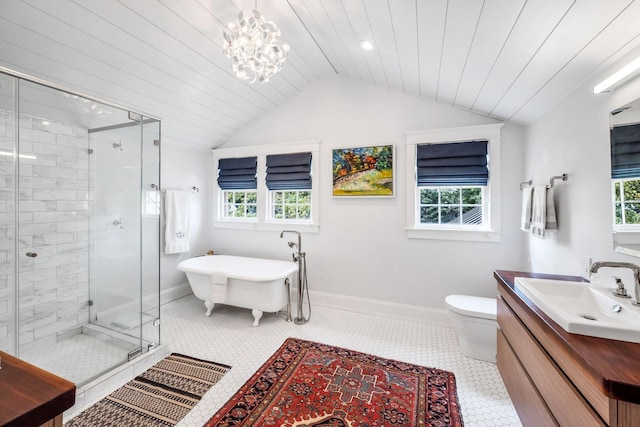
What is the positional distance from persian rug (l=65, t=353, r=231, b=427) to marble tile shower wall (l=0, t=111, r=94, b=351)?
1010 millimetres

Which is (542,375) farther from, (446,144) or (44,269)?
(44,269)

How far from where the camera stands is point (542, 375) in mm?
1176

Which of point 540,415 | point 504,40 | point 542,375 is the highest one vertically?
point 504,40

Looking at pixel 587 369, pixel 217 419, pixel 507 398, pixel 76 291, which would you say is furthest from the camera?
pixel 76 291

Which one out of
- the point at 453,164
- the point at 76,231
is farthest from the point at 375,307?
the point at 76,231

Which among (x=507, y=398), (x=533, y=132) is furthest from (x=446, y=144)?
(x=507, y=398)

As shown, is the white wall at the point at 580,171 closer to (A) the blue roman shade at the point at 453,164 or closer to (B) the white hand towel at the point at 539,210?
(B) the white hand towel at the point at 539,210

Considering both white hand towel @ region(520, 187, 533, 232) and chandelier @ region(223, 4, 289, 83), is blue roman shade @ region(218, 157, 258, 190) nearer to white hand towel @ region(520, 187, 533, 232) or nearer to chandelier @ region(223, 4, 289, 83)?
chandelier @ region(223, 4, 289, 83)

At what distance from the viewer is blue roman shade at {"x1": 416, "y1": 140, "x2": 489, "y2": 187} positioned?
2.71 m

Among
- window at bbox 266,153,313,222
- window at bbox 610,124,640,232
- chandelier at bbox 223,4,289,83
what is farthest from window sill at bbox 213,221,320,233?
window at bbox 610,124,640,232

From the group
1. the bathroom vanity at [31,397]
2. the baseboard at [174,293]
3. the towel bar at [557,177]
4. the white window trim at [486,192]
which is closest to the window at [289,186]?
the white window trim at [486,192]

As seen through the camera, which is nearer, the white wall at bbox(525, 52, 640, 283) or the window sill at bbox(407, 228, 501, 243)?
→ the white wall at bbox(525, 52, 640, 283)

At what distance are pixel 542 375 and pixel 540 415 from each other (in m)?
0.18

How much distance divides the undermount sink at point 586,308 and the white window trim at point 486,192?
3.96 ft
